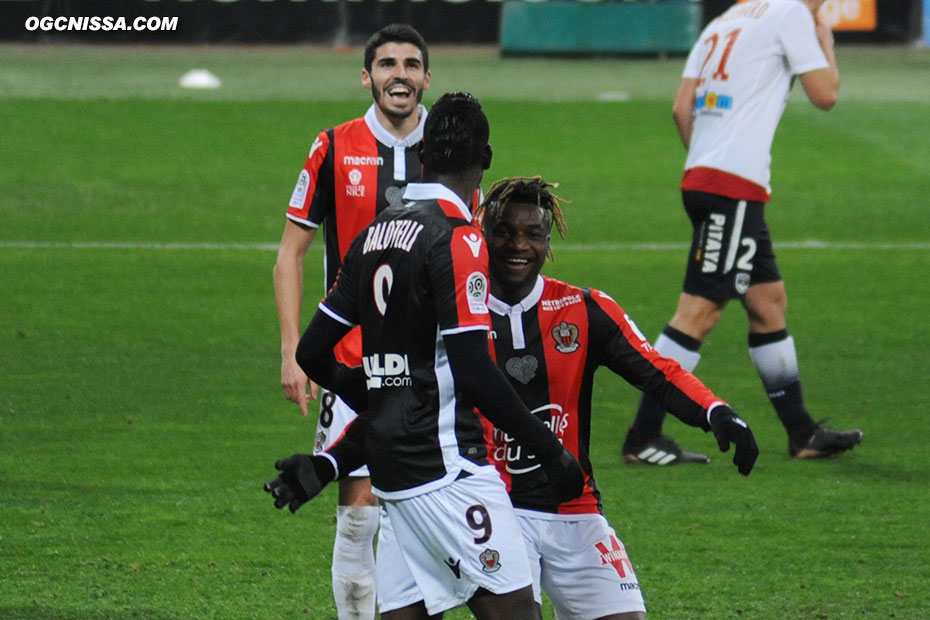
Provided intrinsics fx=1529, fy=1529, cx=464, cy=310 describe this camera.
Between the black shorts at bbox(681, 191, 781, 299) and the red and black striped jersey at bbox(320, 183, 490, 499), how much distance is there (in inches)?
148

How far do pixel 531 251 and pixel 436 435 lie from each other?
68 centimetres

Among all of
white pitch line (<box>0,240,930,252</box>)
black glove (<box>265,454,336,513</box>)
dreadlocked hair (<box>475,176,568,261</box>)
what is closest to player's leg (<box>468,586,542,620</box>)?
black glove (<box>265,454,336,513</box>)

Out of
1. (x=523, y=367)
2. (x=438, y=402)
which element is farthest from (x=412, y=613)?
(x=523, y=367)

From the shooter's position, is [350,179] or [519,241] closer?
[519,241]

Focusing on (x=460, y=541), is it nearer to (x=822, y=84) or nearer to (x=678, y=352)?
(x=678, y=352)

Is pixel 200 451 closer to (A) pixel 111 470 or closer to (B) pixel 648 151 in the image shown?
(A) pixel 111 470

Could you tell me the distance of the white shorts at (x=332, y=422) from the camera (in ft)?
16.9

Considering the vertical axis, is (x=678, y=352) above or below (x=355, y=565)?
above

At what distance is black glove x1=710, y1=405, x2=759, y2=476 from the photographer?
13.1 feet

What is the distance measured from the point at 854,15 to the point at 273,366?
95.0ft

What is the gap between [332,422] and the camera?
5191mm

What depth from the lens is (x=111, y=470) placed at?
24.0 ft

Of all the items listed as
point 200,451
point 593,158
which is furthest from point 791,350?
point 593,158

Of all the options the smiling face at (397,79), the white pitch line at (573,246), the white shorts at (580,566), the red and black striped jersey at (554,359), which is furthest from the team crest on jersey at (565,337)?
the white pitch line at (573,246)
